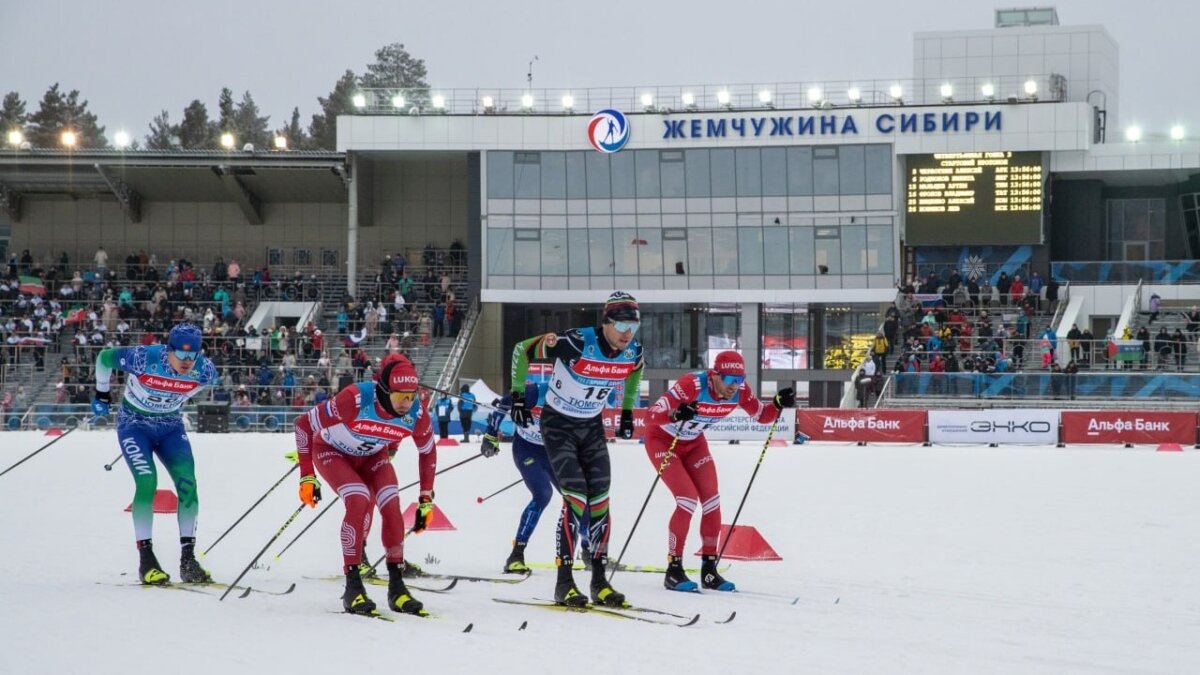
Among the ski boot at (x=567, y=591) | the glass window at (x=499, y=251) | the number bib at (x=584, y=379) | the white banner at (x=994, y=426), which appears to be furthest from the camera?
the glass window at (x=499, y=251)

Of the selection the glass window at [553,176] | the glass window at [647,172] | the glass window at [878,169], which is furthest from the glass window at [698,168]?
the glass window at [878,169]

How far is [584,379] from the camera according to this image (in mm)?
10586

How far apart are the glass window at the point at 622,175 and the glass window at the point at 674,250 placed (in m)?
1.95

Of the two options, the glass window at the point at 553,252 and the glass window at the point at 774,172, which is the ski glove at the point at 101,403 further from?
the glass window at the point at 774,172

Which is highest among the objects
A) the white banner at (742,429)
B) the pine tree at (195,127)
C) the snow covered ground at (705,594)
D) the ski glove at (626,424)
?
the pine tree at (195,127)

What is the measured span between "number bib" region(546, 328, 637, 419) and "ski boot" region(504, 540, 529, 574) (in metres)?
1.73

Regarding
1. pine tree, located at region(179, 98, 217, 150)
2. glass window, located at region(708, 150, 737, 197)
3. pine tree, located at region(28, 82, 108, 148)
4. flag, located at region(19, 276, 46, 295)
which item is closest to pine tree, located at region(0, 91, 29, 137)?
pine tree, located at region(28, 82, 108, 148)

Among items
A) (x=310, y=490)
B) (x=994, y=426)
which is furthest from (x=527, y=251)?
(x=310, y=490)

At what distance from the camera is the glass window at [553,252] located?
52562 mm

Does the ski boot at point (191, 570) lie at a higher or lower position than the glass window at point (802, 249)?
lower

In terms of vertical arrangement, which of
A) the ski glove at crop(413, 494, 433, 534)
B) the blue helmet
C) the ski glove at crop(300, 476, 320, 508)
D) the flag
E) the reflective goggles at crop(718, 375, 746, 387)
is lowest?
the ski glove at crop(413, 494, 433, 534)

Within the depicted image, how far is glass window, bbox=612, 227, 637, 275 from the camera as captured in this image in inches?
2057

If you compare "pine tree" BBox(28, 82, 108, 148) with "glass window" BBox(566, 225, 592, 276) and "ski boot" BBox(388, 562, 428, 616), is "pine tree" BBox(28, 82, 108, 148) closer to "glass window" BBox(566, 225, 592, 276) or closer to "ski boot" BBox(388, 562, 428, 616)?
"glass window" BBox(566, 225, 592, 276)

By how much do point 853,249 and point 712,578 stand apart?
1620 inches
